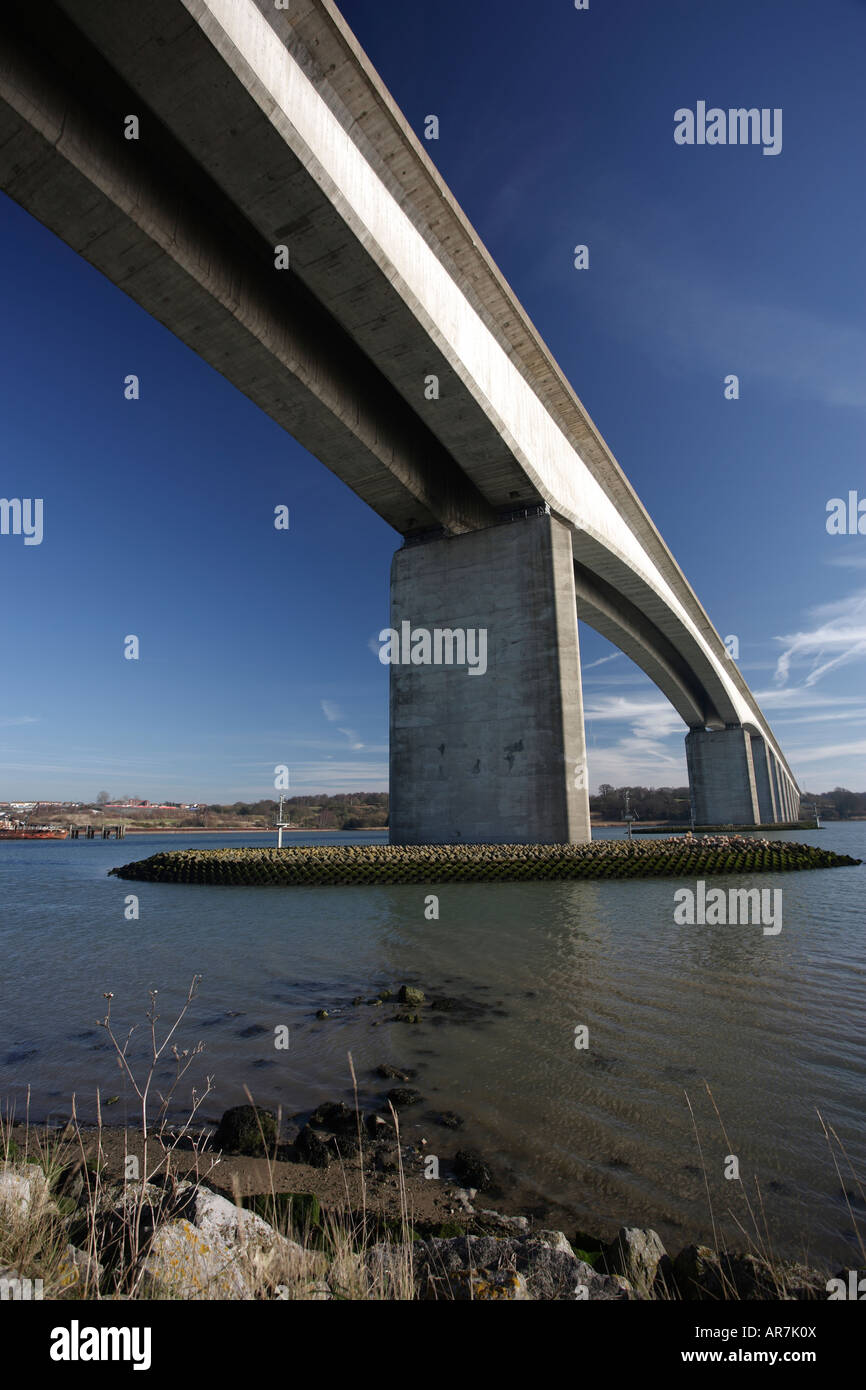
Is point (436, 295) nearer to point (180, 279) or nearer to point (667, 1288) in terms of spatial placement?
point (180, 279)

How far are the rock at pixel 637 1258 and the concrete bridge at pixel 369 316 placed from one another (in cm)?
1962

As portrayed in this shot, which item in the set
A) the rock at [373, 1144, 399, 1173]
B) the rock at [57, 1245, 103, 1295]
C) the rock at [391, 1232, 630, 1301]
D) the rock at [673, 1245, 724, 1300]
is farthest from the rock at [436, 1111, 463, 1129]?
the rock at [57, 1245, 103, 1295]

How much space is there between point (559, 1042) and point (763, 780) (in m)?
94.7

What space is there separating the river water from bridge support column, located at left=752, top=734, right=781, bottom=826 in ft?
274

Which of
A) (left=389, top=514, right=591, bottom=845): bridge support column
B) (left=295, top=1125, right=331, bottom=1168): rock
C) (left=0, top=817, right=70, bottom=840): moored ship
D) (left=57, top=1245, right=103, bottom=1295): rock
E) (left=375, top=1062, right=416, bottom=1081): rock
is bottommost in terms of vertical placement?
(left=0, top=817, right=70, bottom=840): moored ship

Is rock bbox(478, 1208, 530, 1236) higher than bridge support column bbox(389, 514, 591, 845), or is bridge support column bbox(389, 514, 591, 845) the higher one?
bridge support column bbox(389, 514, 591, 845)

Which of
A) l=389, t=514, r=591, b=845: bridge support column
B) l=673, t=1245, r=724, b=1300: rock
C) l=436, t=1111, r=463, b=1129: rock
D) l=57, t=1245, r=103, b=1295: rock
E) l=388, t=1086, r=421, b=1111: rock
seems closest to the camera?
l=57, t=1245, r=103, b=1295: rock

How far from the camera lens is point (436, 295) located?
66.8 ft

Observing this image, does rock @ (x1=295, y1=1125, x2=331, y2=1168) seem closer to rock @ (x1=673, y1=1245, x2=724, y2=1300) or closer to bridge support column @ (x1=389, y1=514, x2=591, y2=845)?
rock @ (x1=673, y1=1245, x2=724, y2=1300)

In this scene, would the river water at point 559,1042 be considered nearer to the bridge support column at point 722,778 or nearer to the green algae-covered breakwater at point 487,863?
the green algae-covered breakwater at point 487,863

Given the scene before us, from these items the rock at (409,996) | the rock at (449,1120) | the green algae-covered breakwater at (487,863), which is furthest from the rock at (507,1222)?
the green algae-covered breakwater at (487,863)

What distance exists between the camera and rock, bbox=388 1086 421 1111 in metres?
4.71

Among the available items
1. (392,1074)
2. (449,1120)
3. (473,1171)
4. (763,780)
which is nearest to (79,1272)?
(473,1171)
